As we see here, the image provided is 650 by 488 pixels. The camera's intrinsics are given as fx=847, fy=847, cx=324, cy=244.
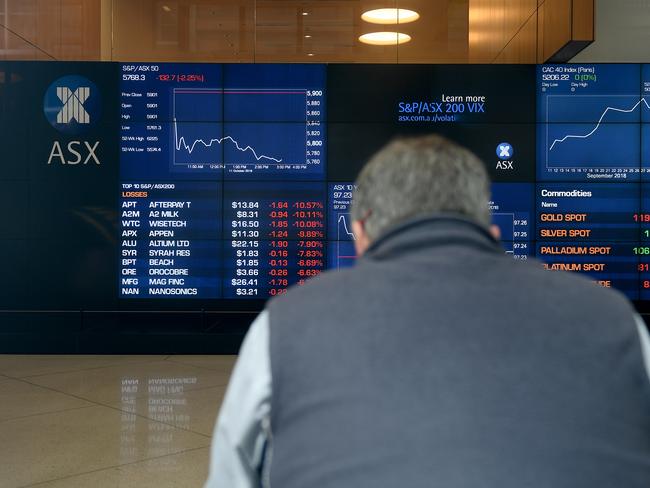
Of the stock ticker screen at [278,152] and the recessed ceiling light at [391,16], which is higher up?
the recessed ceiling light at [391,16]

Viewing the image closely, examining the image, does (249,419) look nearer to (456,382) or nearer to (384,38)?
(456,382)

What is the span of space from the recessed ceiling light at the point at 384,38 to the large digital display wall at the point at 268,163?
11.0 inches

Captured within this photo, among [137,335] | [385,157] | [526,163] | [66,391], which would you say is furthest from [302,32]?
[385,157]

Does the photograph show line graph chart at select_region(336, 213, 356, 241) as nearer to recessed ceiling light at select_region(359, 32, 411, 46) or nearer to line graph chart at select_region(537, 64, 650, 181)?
recessed ceiling light at select_region(359, 32, 411, 46)

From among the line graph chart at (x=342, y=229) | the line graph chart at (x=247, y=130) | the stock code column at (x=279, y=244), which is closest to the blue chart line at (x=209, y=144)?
the line graph chart at (x=247, y=130)

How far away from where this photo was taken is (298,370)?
1038 mm

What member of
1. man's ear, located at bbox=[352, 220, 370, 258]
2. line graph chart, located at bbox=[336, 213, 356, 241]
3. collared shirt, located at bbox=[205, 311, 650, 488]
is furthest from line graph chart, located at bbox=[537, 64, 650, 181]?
collared shirt, located at bbox=[205, 311, 650, 488]

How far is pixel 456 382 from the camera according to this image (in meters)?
0.99

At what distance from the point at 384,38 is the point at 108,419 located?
370 centimetres

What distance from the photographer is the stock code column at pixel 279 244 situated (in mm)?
Result: 6520

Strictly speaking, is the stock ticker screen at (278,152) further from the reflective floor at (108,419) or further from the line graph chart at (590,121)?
the reflective floor at (108,419)

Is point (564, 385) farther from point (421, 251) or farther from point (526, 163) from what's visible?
point (526, 163)

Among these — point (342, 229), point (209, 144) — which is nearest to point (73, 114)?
point (209, 144)

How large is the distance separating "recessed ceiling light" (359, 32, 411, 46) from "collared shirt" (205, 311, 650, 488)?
19.1 feet
